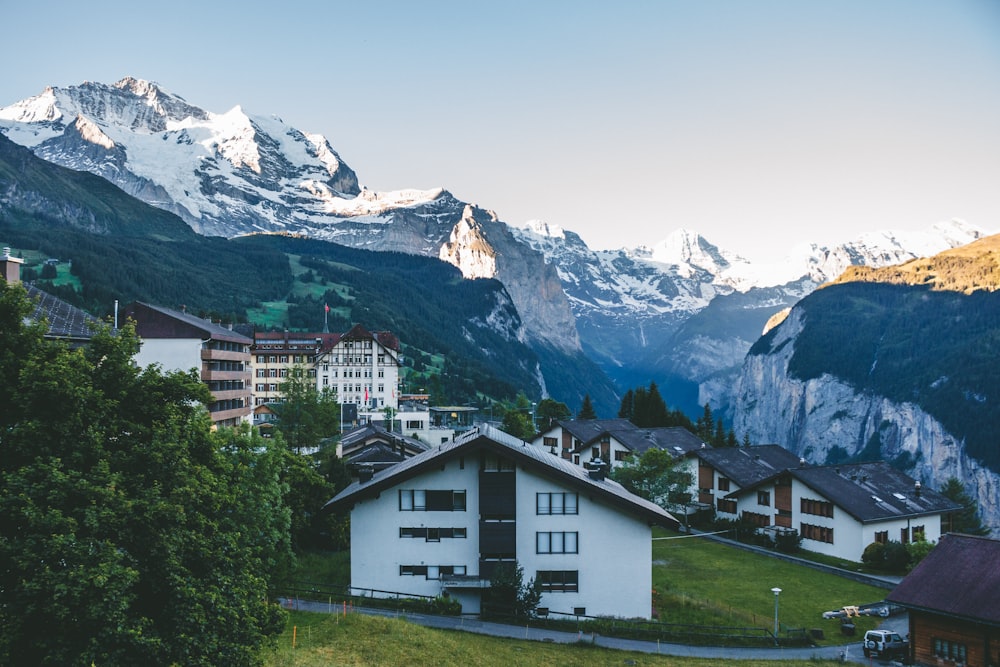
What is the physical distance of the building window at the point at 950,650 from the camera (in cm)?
4044

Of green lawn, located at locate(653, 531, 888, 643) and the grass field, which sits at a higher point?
the grass field

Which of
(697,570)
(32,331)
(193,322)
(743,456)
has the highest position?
(193,322)

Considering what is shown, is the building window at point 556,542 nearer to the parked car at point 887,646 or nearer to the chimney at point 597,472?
the chimney at point 597,472

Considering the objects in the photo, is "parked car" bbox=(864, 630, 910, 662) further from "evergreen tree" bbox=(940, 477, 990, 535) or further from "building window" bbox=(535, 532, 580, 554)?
"evergreen tree" bbox=(940, 477, 990, 535)

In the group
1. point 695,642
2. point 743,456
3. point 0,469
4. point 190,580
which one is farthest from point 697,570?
point 0,469

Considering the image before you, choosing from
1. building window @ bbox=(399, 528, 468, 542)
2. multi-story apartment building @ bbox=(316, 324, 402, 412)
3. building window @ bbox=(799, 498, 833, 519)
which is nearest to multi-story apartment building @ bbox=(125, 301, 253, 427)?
building window @ bbox=(399, 528, 468, 542)

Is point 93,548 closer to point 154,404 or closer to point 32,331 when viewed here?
point 154,404

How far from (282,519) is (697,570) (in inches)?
1497

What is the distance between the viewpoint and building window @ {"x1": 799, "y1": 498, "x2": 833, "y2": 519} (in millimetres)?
75688

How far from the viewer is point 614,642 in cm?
4134

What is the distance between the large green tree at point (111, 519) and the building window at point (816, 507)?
63.0m

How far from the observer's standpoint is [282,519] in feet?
123

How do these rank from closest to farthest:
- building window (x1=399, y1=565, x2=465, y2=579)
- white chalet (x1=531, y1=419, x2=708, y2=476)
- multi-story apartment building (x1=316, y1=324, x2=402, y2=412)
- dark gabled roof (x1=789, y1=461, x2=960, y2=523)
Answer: building window (x1=399, y1=565, x2=465, y2=579)
dark gabled roof (x1=789, y1=461, x2=960, y2=523)
white chalet (x1=531, y1=419, x2=708, y2=476)
multi-story apartment building (x1=316, y1=324, x2=402, y2=412)

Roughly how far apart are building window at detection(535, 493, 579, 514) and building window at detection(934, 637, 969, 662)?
794 inches
